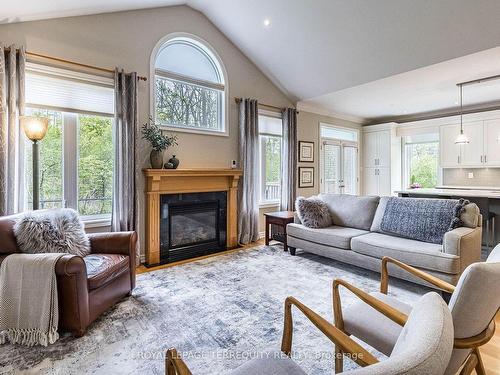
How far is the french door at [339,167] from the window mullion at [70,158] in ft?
15.9

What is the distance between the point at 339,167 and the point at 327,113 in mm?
1385

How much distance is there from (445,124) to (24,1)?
7.51 metres

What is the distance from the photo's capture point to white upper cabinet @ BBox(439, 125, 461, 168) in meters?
6.11

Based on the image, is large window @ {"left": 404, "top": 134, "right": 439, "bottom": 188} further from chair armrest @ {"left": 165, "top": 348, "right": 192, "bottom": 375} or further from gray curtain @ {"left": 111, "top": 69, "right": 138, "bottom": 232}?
chair armrest @ {"left": 165, "top": 348, "right": 192, "bottom": 375}

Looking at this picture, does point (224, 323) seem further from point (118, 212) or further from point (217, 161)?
point (217, 161)

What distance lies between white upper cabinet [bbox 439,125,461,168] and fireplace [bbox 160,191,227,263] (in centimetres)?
516

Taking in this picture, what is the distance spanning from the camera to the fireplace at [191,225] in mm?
4008

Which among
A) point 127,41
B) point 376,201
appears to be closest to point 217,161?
point 127,41

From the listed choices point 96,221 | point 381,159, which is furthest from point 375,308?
point 381,159

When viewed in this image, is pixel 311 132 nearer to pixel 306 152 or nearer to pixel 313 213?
pixel 306 152

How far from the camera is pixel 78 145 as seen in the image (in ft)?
11.5

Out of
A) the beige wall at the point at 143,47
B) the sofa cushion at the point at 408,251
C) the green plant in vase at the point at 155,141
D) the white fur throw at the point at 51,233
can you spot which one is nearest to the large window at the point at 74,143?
the beige wall at the point at 143,47

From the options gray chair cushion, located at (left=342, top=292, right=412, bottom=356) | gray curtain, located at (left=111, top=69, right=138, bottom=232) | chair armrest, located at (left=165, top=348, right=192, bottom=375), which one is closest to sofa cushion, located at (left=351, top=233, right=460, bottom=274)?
gray chair cushion, located at (left=342, top=292, right=412, bottom=356)

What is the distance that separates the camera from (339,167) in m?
6.95
